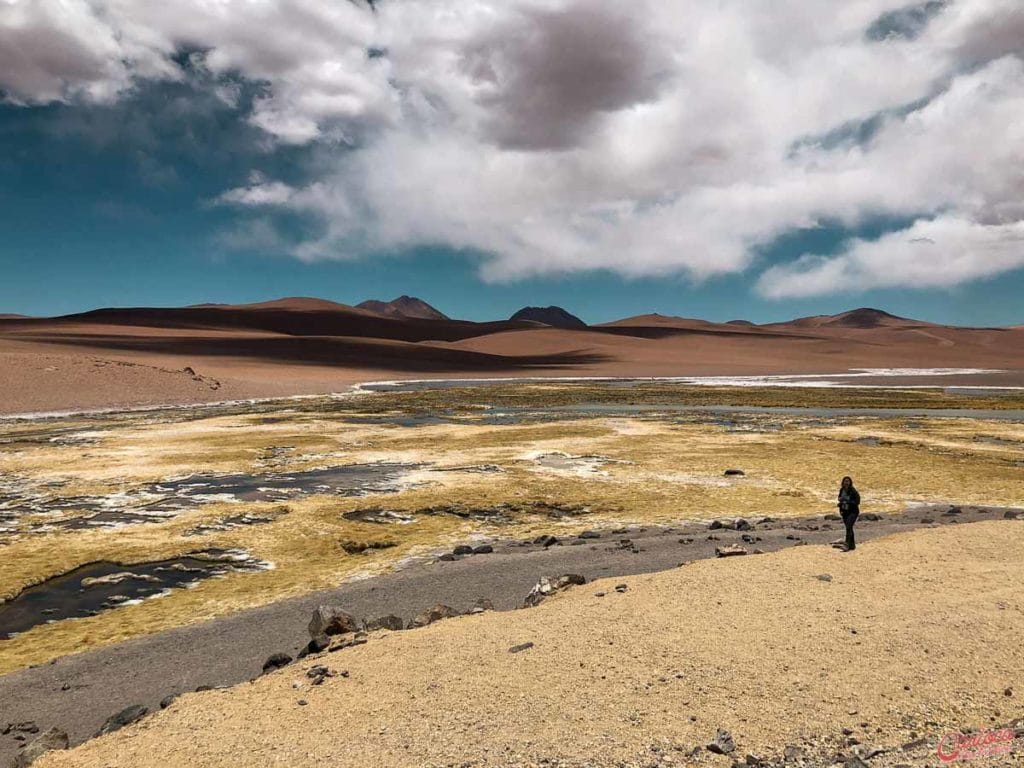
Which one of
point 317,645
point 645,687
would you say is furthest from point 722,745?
point 317,645

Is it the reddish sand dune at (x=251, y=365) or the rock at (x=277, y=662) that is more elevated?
the reddish sand dune at (x=251, y=365)

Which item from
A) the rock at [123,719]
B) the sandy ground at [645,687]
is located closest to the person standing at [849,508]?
the sandy ground at [645,687]

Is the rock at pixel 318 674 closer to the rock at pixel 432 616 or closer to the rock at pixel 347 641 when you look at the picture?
the rock at pixel 347 641

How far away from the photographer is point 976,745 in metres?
6.84

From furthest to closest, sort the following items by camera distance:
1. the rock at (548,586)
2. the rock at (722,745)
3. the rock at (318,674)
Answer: the rock at (548,586) → the rock at (318,674) → the rock at (722,745)

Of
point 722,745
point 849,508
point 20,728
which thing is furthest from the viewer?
point 849,508

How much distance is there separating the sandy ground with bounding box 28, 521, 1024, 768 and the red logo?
140mm

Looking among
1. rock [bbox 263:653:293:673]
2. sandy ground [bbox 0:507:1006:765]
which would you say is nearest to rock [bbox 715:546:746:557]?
sandy ground [bbox 0:507:1006:765]

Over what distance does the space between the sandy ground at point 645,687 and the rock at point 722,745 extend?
0.10 metres

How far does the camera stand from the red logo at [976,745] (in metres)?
6.66

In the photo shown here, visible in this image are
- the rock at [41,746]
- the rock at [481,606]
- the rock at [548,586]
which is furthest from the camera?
the rock at [548,586]

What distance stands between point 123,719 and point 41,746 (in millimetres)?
968

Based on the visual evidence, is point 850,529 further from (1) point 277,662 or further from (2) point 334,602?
(1) point 277,662

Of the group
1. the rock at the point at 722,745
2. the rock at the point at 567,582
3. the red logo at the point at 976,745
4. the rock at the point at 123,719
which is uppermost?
the red logo at the point at 976,745
